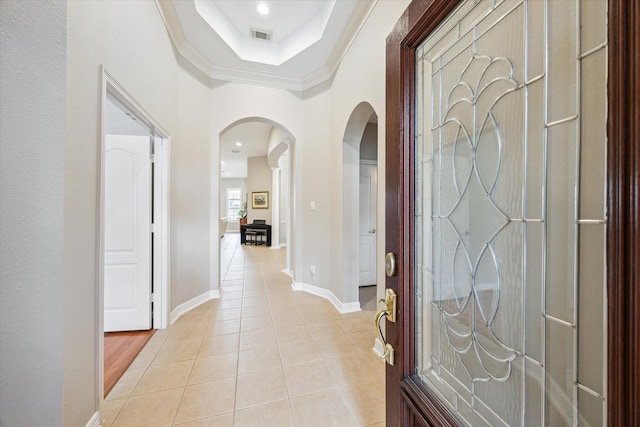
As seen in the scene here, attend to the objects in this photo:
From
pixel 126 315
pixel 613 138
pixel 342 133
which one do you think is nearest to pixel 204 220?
pixel 126 315

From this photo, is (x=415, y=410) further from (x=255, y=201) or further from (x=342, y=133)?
(x=255, y=201)

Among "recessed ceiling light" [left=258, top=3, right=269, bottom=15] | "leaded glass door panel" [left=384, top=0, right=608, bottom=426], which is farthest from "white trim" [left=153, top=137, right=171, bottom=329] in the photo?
"leaded glass door panel" [left=384, top=0, right=608, bottom=426]

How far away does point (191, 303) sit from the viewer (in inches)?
122

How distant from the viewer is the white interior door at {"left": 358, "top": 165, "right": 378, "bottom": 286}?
13.1 ft

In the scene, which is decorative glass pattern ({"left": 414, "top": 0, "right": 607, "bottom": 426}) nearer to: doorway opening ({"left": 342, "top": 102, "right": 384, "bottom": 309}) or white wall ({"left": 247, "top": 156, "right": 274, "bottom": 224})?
doorway opening ({"left": 342, "top": 102, "right": 384, "bottom": 309})

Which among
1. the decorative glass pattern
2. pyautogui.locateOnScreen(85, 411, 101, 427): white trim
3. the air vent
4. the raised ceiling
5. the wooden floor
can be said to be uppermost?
the air vent

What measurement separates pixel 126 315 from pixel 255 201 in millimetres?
6868

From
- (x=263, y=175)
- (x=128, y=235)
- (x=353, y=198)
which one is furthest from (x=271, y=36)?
(x=263, y=175)

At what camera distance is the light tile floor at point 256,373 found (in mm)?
1529

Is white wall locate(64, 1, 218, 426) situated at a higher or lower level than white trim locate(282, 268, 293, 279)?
higher

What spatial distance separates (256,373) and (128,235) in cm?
179

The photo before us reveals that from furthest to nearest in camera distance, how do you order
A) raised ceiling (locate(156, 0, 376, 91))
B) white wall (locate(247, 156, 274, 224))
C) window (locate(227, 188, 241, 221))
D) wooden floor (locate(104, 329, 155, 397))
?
window (locate(227, 188, 241, 221)) < white wall (locate(247, 156, 274, 224)) < raised ceiling (locate(156, 0, 376, 91)) < wooden floor (locate(104, 329, 155, 397))

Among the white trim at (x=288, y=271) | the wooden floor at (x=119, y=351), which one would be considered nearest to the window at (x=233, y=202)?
the white trim at (x=288, y=271)

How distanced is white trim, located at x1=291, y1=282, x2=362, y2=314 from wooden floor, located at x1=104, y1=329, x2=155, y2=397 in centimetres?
191
